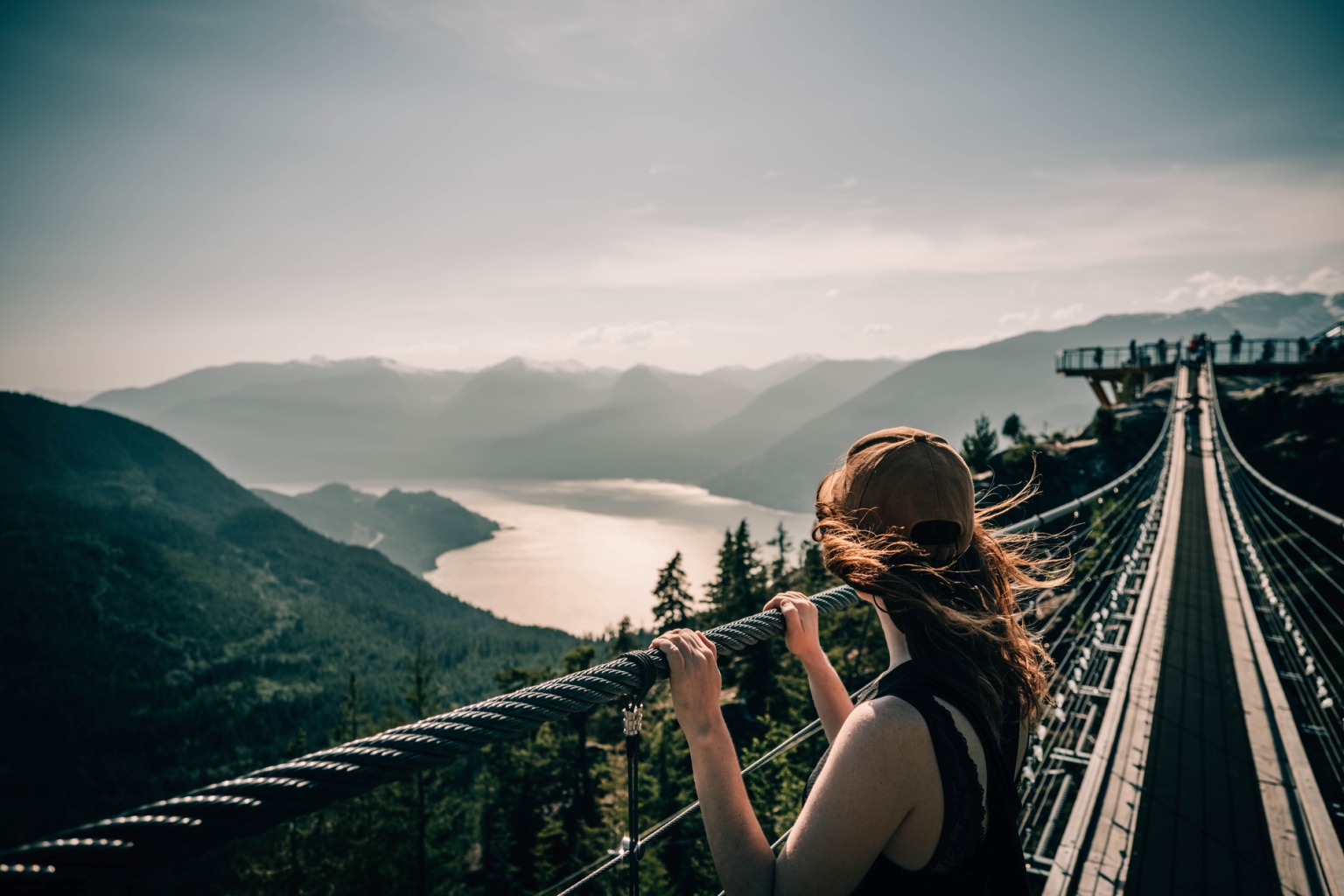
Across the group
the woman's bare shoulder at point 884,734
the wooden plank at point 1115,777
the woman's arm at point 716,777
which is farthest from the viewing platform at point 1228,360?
the woman's arm at point 716,777

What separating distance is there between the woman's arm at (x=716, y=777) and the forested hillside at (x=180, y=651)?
270 ft

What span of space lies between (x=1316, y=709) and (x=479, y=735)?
625 cm

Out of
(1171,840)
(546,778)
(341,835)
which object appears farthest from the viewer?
(546,778)

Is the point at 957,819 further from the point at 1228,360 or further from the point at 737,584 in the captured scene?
the point at 1228,360

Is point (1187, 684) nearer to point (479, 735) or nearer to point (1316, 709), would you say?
point (1316, 709)

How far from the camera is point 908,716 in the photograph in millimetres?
1168

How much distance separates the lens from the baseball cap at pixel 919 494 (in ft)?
4.63

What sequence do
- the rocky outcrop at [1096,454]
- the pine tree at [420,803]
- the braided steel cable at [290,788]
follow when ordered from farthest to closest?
the pine tree at [420,803] → the rocky outcrop at [1096,454] → the braided steel cable at [290,788]

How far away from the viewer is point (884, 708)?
3.85 feet

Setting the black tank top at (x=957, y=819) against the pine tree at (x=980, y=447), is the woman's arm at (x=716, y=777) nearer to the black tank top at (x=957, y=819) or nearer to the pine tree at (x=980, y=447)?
the black tank top at (x=957, y=819)

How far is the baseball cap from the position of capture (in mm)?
1412

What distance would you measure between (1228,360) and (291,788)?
38.5 m

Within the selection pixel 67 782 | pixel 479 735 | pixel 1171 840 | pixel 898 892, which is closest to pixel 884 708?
pixel 898 892

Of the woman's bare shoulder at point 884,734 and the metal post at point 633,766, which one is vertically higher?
the woman's bare shoulder at point 884,734
